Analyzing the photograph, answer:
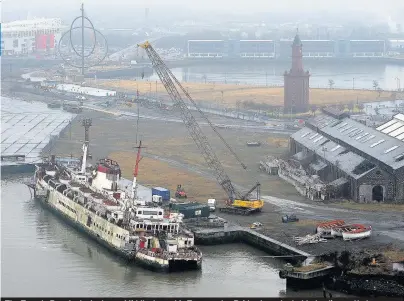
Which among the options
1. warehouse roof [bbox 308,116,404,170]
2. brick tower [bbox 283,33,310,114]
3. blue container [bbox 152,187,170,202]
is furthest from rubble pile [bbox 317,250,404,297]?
brick tower [bbox 283,33,310,114]

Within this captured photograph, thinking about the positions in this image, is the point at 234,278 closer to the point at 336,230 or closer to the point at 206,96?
the point at 336,230

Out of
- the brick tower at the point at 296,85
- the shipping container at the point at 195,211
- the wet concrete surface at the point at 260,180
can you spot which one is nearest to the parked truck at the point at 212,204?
the wet concrete surface at the point at 260,180

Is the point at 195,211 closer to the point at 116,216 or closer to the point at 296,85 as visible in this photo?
the point at 116,216

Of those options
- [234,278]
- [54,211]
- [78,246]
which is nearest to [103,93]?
[54,211]

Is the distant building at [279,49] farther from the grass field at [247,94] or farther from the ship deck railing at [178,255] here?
the ship deck railing at [178,255]

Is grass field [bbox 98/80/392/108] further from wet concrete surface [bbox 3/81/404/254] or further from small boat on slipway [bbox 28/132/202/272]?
small boat on slipway [bbox 28/132/202/272]
